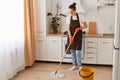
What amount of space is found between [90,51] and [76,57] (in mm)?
453

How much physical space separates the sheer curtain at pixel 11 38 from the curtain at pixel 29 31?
15cm

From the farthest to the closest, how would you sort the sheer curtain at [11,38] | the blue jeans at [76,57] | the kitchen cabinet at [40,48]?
1. the kitchen cabinet at [40,48]
2. the blue jeans at [76,57]
3. the sheer curtain at [11,38]

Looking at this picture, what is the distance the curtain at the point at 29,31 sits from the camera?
4938mm

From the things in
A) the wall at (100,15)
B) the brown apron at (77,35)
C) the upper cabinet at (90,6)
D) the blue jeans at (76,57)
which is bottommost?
the blue jeans at (76,57)

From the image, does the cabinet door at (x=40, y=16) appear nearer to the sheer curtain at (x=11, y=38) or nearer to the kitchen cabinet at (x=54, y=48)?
the kitchen cabinet at (x=54, y=48)

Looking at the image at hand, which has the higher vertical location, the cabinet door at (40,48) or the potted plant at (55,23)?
the potted plant at (55,23)

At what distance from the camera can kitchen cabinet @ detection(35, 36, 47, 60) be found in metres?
5.46

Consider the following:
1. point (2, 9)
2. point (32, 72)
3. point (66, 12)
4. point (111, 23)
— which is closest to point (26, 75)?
point (32, 72)

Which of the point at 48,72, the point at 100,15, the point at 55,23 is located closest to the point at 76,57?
the point at 48,72

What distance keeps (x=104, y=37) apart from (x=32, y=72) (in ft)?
6.05

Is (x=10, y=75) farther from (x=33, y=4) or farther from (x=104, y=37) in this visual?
(x=104, y=37)

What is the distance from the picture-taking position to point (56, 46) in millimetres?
5414

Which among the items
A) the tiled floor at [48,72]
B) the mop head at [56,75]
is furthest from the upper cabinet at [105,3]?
the mop head at [56,75]

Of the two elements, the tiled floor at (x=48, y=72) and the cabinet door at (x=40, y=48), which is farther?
the cabinet door at (x=40, y=48)
